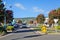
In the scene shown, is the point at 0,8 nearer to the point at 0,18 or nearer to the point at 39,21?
the point at 0,18

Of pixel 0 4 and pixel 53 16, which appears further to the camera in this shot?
pixel 53 16

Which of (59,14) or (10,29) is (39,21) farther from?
(10,29)

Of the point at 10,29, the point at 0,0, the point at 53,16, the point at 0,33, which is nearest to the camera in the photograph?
the point at 0,33

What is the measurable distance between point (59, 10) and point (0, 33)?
4996cm

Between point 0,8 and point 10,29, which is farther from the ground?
point 0,8

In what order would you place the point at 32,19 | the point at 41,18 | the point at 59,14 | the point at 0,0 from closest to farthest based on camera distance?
the point at 0,0 → the point at 59,14 → the point at 41,18 → the point at 32,19

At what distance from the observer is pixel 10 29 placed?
50.8 m

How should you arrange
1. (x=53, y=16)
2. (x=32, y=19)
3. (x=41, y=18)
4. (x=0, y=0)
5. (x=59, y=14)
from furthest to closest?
(x=32, y=19)
(x=41, y=18)
(x=53, y=16)
(x=59, y=14)
(x=0, y=0)

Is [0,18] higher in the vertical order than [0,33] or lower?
higher

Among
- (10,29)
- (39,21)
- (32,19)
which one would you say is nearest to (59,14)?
(10,29)

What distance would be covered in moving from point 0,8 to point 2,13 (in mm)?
1783

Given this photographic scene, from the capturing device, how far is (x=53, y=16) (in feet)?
286

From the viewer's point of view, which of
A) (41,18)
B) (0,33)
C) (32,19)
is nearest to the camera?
(0,33)

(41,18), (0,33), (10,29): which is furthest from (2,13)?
(41,18)
